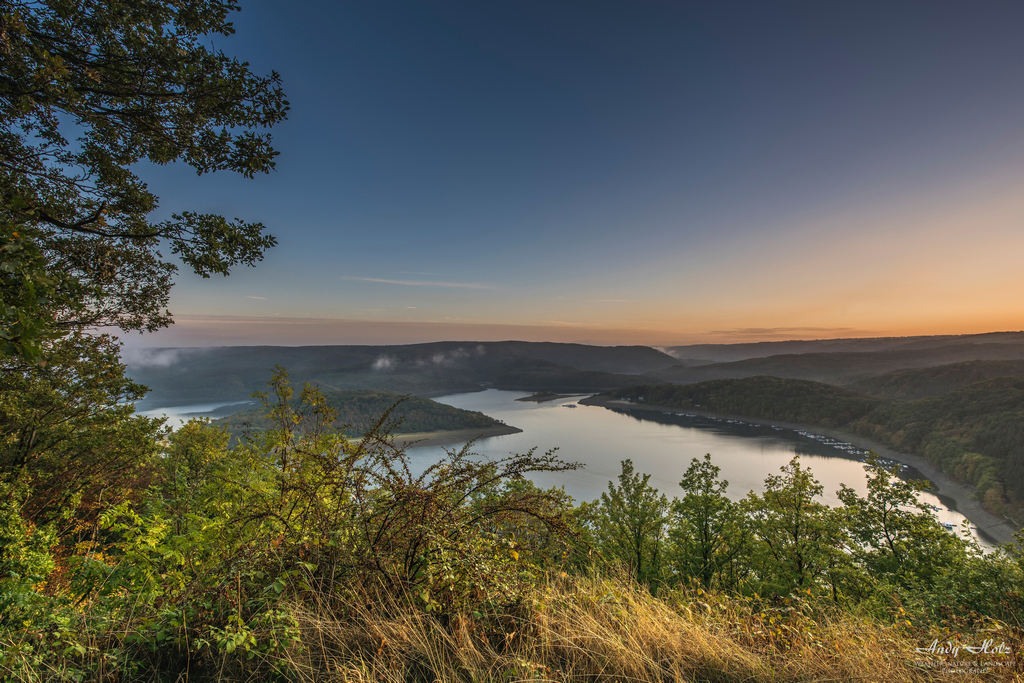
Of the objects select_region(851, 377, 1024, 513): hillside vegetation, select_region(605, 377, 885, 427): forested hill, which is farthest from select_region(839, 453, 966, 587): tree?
select_region(605, 377, 885, 427): forested hill

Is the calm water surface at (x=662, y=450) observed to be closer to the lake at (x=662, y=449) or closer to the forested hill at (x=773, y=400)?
the lake at (x=662, y=449)

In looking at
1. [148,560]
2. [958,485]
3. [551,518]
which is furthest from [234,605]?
[958,485]

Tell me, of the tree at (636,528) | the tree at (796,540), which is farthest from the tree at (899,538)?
the tree at (636,528)

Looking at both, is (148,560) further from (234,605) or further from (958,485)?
(958,485)

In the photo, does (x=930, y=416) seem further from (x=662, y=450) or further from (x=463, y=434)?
(x=463, y=434)

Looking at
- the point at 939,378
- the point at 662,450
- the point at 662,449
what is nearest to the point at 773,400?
the point at 662,449

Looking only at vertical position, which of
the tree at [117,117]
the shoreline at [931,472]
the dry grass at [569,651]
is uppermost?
the tree at [117,117]

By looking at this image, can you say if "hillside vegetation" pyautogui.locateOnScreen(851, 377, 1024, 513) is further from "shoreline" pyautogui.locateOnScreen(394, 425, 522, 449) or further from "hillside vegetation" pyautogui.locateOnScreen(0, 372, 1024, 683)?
"hillside vegetation" pyautogui.locateOnScreen(0, 372, 1024, 683)
